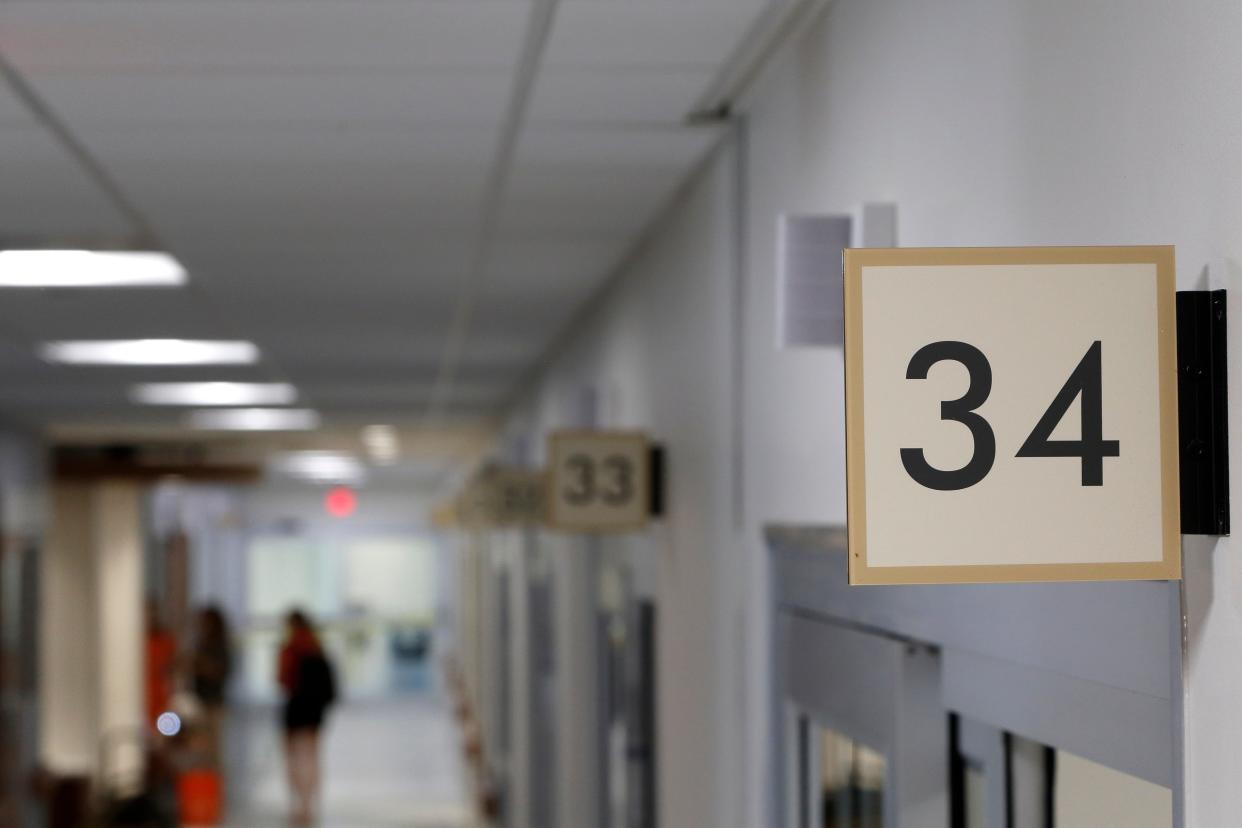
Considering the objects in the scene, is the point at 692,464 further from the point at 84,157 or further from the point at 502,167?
the point at 84,157

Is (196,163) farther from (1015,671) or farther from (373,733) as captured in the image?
(373,733)

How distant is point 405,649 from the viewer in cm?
2842

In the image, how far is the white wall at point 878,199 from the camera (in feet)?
4.60

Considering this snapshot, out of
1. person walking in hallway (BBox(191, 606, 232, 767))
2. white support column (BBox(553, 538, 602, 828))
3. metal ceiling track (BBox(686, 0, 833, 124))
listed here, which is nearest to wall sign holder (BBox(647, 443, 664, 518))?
metal ceiling track (BBox(686, 0, 833, 124))

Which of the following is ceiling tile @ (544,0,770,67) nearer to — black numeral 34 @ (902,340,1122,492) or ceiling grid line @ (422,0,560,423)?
ceiling grid line @ (422,0,560,423)

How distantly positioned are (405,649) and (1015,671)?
89.0 feet

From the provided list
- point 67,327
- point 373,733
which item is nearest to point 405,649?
point 373,733

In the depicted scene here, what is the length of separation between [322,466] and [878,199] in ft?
56.9

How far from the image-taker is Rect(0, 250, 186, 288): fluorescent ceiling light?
5098mm

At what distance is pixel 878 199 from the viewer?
243cm

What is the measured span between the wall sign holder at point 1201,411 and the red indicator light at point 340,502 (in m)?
25.7

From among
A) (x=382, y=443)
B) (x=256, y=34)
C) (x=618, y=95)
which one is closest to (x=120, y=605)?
(x=382, y=443)

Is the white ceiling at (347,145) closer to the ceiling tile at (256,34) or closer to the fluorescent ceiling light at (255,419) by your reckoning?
the ceiling tile at (256,34)

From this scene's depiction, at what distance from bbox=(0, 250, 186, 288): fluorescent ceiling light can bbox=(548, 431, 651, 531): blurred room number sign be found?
1486 mm
